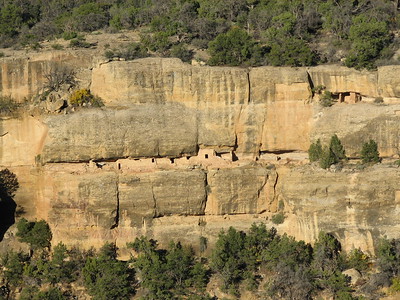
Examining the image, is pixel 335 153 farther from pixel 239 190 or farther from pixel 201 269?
pixel 201 269

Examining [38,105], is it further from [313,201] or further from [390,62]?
[390,62]

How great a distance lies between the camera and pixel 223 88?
3256cm

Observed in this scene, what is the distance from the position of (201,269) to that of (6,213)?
8.68 m

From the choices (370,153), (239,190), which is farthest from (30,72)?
(370,153)

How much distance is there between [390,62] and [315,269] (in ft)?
32.5

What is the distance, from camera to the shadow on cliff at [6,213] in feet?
110

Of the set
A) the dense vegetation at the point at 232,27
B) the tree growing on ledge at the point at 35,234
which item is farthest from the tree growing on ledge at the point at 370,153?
the tree growing on ledge at the point at 35,234

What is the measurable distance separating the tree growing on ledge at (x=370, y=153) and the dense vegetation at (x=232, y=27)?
4.01 metres

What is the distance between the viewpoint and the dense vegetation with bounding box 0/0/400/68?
121ft

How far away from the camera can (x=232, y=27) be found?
42.3 meters

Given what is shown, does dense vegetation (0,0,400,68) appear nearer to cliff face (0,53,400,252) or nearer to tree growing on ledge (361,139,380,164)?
cliff face (0,53,400,252)

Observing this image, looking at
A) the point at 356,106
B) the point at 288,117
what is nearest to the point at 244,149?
the point at 288,117

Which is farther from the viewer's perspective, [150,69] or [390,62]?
[390,62]

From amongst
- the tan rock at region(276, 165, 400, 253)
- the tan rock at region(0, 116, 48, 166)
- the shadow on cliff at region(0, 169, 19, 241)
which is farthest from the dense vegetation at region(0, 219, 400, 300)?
the tan rock at region(0, 116, 48, 166)
